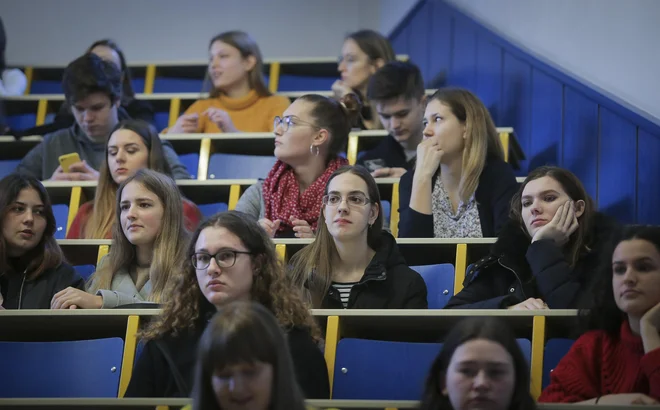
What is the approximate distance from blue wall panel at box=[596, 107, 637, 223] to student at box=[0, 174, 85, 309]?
53.0 inches

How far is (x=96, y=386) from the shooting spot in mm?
2123

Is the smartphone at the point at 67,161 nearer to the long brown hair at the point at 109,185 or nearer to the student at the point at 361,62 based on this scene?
the long brown hair at the point at 109,185

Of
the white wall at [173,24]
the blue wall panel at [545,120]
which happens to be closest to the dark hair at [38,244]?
the blue wall panel at [545,120]

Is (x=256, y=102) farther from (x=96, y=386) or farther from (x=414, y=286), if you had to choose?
(x=96, y=386)

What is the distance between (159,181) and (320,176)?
50 centimetres

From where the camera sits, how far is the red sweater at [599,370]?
6.23ft

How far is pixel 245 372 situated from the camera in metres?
1.59

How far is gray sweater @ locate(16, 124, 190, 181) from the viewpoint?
3461 millimetres

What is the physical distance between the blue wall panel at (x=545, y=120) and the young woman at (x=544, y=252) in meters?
0.90

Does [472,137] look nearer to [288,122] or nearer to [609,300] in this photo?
[288,122]

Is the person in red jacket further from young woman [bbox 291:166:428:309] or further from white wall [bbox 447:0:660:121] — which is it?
white wall [bbox 447:0:660:121]

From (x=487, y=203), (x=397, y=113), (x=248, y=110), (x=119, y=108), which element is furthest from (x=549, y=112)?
(x=119, y=108)

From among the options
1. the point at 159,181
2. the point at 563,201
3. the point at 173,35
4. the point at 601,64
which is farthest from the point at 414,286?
the point at 173,35

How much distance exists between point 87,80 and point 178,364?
1563 millimetres
